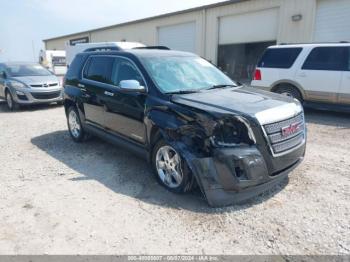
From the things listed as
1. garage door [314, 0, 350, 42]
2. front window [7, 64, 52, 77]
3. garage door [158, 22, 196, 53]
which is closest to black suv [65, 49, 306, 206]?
front window [7, 64, 52, 77]

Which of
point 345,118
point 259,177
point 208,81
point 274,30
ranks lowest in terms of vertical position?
point 345,118

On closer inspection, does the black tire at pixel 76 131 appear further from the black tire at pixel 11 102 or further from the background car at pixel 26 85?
the black tire at pixel 11 102

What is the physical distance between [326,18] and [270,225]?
11873mm

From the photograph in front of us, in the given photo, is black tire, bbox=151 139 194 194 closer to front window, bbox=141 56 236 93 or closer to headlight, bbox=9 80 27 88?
front window, bbox=141 56 236 93

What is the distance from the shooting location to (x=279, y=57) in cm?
889

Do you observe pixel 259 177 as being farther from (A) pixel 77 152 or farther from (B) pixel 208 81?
(A) pixel 77 152

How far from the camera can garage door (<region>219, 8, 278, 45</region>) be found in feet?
46.6

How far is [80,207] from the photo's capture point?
3562 mm

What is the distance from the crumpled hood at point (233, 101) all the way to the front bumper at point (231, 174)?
48 cm

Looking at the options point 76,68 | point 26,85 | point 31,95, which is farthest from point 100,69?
point 26,85

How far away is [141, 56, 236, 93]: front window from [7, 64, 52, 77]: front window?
8.45 metres

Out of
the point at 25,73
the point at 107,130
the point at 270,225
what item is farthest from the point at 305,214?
the point at 25,73

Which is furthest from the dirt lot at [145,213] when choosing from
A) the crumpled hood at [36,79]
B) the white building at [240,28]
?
the white building at [240,28]

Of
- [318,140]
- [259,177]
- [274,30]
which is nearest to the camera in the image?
[259,177]
